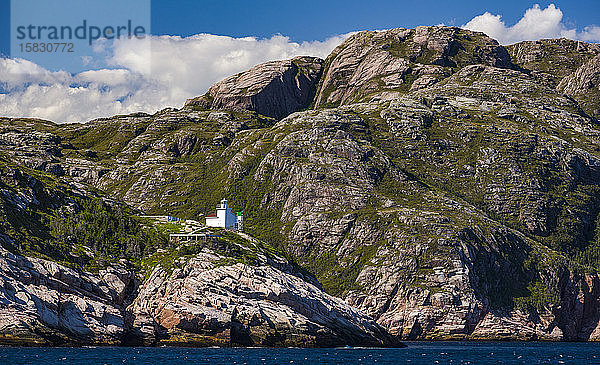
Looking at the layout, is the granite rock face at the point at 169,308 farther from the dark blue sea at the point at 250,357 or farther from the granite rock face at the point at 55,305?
the dark blue sea at the point at 250,357

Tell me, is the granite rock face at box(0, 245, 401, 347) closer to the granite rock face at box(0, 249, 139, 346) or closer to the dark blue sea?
the granite rock face at box(0, 249, 139, 346)

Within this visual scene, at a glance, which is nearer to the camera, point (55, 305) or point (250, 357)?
point (250, 357)

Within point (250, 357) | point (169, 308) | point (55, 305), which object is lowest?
point (250, 357)

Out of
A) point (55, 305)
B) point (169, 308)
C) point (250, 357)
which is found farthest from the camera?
point (169, 308)

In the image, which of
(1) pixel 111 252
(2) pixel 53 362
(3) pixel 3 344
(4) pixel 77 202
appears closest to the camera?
(2) pixel 53 362

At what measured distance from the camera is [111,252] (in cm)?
17175

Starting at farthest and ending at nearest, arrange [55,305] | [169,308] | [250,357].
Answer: [169,308] → [55,305] → [250,357]

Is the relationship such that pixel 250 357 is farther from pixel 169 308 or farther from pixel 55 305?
pixel 55 305

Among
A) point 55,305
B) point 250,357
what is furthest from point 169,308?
point 250,357

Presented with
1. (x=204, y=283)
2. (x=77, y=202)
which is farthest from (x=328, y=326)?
(x=77, y=202)

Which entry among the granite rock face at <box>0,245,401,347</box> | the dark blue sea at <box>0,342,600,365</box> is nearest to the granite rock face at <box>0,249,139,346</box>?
the granite rock face at <box>0,245,401,347</box>

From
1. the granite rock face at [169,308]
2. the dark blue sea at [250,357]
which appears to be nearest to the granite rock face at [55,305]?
the granite rock face at [169,308]

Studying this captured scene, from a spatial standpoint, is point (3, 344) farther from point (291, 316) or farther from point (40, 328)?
point (291, 316)

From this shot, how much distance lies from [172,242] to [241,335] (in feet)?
122
